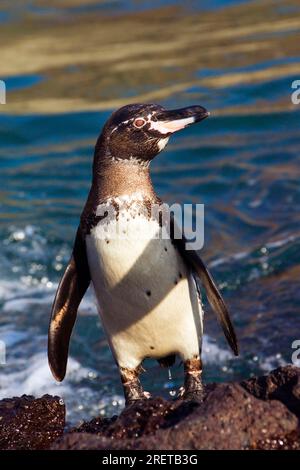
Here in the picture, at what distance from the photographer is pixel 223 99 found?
1669 centimetres

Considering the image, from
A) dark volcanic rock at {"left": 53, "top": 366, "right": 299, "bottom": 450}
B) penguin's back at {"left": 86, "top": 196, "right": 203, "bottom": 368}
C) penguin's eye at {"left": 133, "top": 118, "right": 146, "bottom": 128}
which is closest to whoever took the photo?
dark volcanic rock at {"left": 53, "top": 366, "right": 299, "bottom": 450}

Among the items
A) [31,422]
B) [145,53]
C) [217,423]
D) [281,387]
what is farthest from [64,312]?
[145,53]

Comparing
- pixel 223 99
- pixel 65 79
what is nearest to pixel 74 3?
pixel 65 79

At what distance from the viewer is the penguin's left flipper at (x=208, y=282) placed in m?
6.22

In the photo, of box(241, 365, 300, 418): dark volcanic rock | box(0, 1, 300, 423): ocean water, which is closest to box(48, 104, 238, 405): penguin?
box(241, 365, 300, 418): dark volcanic rock

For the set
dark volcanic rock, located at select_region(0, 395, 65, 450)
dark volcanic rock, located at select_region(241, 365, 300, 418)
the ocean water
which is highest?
dark volcanic rock, located at select_region(241, 365, 300, 418)

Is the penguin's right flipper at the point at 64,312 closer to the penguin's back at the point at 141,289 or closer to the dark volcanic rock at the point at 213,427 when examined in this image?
the penguin's back at the point at 141,289

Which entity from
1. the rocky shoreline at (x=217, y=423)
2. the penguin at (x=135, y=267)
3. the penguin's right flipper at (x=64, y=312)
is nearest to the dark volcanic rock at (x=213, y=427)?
the rocky shoreline at (x=217, y=423)

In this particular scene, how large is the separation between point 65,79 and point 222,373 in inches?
380

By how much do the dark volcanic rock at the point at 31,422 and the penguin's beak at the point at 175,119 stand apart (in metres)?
1.66

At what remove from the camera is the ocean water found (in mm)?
9250

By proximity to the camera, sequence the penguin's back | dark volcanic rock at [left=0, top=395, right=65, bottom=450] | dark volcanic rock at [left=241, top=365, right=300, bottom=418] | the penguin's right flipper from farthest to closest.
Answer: the penguin's right flipper → the penguin's back → dark volcanic rock at [left=0, top=395, right=65, bottom=450] → dark volcanic rock at [left=241, top=365, right=300, bottom=418]

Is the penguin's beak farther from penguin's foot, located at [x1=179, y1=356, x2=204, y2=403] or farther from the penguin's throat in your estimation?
penguin's foot, located at [x1=179, y1=356, x2=204, y2=403]

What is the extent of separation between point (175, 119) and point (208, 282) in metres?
0.97
